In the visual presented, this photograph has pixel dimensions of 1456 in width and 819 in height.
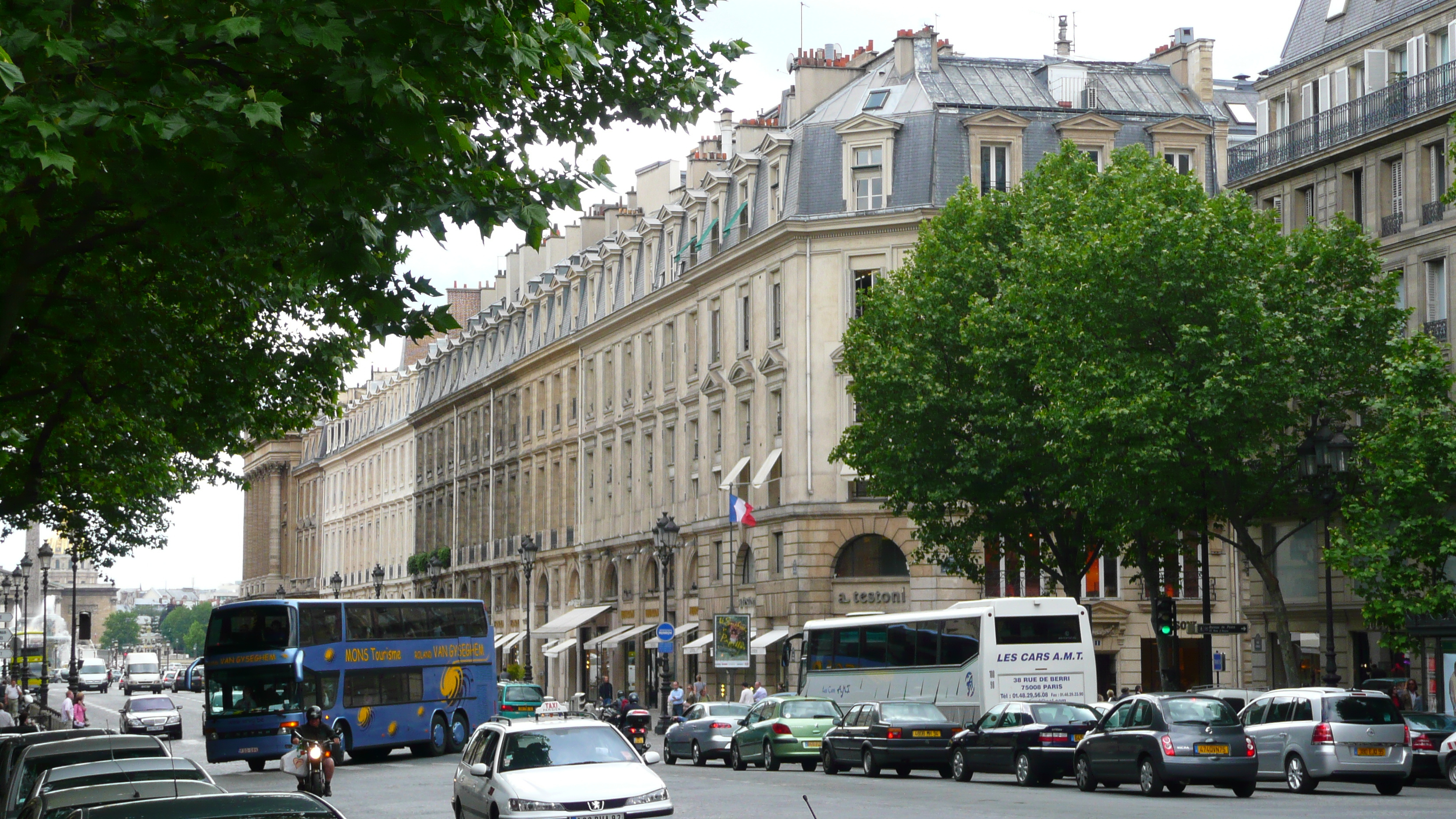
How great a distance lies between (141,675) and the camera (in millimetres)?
117062

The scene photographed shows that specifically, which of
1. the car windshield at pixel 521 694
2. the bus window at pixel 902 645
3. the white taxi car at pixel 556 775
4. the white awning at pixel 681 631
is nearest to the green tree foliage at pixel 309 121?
the white taxi car at pixel 556 775

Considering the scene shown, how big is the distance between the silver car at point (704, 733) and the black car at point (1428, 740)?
1383 cm

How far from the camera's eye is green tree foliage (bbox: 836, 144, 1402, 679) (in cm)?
3825

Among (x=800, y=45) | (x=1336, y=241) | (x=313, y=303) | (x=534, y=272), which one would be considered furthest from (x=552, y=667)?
(x=313, y=303)

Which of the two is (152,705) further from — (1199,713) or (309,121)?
(309,121)

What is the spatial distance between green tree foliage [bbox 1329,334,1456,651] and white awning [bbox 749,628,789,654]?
24490mm

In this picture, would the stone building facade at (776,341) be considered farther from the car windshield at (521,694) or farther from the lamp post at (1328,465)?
the lamp post at (1328,465)

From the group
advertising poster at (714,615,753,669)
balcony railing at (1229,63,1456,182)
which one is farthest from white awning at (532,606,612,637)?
balcony railing at (1229,63,1456,182)

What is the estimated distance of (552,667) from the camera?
83.6 metres

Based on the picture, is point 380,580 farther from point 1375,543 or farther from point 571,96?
point 571,96

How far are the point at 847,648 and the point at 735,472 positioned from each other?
1743 centimetres

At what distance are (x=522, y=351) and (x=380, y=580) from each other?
13.7 metres

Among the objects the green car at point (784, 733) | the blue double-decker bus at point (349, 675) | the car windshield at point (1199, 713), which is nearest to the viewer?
the car windshield at point (1199, 713)

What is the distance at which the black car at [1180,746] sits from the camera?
2756 cm
